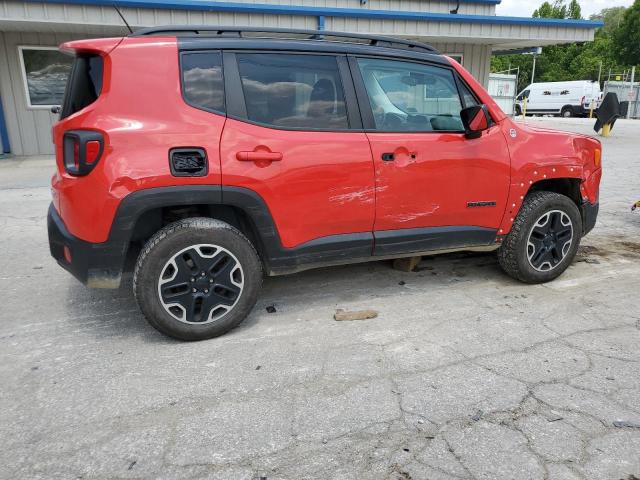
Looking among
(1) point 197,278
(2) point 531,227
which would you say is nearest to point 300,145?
(1) point 197,278

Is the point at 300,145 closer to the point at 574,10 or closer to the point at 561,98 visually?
the point at 561,98

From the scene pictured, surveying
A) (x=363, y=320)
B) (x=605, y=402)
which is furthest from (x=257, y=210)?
(x=605, y=402)

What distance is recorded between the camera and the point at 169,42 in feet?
10.2

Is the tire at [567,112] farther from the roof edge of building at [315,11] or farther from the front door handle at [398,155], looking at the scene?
the front door handle at [398,155]

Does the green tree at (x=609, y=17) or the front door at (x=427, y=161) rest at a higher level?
the green tree at (x=609, y=17)

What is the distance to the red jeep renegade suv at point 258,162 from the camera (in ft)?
9.75

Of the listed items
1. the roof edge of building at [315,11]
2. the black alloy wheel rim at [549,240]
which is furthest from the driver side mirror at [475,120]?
the roof edge of building at [315,11]

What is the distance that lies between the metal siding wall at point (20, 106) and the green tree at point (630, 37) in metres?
43.4

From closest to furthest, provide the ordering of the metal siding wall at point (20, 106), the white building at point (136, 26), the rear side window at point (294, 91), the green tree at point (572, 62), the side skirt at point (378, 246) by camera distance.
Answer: the rear side window at point (294, 91) < the side skirt at point (378, 246) < the white building at point (136, 26) < the metal siding wall at point (20, 106) < the green tree at point (572, 62)

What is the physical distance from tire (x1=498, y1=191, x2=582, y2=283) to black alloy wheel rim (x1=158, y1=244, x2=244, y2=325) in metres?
2.28

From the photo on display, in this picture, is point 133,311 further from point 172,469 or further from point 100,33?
point 100,33

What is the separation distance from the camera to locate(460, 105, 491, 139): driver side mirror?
361 cm

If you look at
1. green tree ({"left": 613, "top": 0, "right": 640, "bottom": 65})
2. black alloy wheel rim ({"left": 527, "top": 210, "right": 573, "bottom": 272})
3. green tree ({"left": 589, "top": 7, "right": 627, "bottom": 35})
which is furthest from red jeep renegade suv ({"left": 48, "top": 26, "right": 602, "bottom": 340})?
green tree ({"left": 589, "top": 7, "right": 627, "bottom": 35})

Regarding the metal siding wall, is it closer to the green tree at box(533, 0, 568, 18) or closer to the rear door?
the rear door
